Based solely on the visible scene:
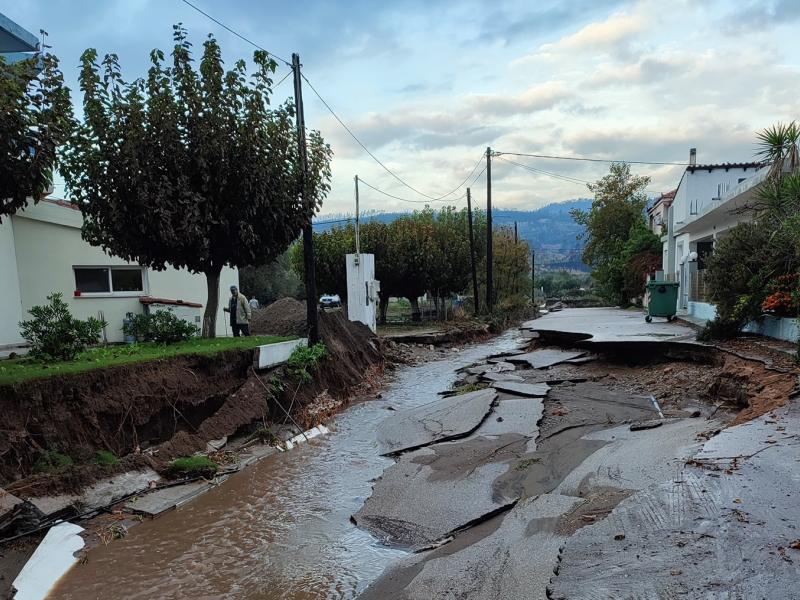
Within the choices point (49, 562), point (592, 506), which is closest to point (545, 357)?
point (592, 506)

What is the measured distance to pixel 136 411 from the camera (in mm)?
7430

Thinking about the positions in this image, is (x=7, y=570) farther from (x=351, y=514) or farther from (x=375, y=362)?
(x=375, y=362)

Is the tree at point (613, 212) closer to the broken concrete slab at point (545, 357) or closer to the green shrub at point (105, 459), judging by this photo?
the broken concrete slab at point (545, 357)

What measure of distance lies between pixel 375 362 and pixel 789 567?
43.4 feet

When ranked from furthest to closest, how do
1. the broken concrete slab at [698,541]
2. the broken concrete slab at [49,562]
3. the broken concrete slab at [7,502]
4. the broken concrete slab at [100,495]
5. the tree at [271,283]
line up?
1. the tree at [271,283]
2. the broken concrete slab at [100,495]
3. the broken concrete slab at [7,502]
4. the broken concrete slab at [49,562]
5. the broken concrete slab at [698,541]

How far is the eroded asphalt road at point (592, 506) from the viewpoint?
11.6ft

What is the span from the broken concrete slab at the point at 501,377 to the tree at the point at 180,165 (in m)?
5.96

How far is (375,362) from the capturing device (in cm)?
1616

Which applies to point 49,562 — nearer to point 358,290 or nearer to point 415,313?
point 358,290

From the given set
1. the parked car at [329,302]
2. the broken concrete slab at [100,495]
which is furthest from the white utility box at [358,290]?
the parked car at [329,302]

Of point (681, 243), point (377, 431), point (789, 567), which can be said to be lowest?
point (377, 431)

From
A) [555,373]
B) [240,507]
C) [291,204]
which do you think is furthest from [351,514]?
[555,373]

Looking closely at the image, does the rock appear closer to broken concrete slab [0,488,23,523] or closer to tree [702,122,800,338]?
tree [702,122,800,338]

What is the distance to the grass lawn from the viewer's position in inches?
254
